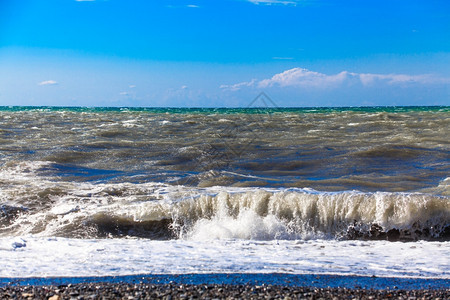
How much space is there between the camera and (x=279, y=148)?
53.3ft

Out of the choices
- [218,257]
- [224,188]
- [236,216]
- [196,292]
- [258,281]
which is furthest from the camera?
[224,188]

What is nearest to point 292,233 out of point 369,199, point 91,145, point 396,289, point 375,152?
point 369,199

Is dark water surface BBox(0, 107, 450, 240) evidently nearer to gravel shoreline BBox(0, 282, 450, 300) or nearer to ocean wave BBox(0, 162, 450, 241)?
ocean wave BBox(0, 162, 450, 241)

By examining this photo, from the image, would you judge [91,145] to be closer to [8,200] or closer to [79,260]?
[8,200]

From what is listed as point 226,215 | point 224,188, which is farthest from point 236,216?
point 224,188

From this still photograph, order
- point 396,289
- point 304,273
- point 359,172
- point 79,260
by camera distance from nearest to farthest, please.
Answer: point 396,289, point 304,273, point 79,260, point 359,172

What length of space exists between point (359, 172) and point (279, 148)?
187 inches

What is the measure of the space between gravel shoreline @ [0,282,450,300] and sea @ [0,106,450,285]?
18.5 inches

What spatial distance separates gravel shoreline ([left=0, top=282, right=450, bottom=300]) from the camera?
13.6 feet

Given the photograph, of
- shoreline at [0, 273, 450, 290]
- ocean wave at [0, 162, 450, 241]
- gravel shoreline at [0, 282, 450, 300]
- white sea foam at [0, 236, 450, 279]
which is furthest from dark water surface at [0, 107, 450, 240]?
gravel shoreline at [0, 282, 450, 300]

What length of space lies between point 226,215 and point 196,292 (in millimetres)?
3723

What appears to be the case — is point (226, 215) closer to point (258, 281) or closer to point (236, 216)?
point (236, 216)

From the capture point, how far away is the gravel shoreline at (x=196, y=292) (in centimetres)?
415

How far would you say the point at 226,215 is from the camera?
7.97 metres
